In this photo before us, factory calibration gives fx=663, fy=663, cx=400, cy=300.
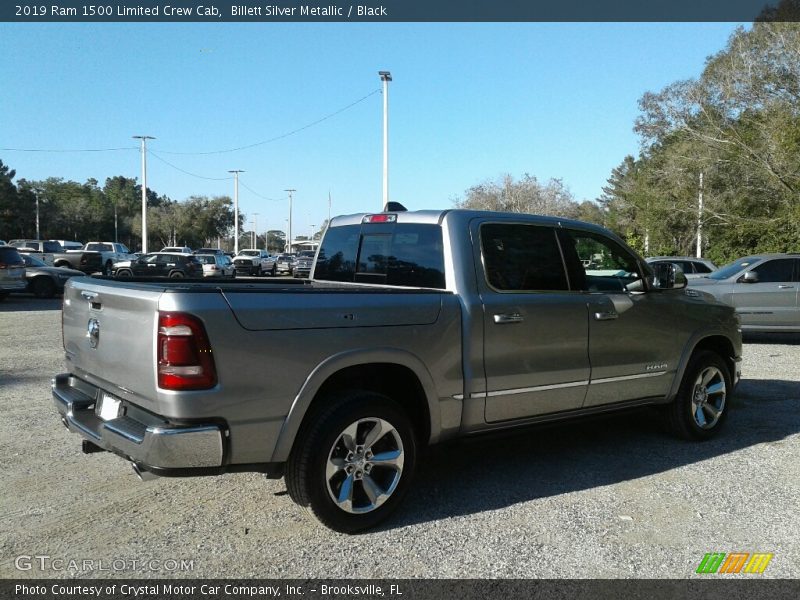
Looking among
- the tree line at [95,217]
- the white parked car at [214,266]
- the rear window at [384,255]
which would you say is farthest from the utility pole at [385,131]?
the tree line at [95,217]

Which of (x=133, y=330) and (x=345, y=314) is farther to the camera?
(x=345, y=314)

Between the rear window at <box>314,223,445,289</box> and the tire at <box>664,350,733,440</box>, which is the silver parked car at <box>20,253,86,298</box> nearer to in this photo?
the rear window at <box>314,223,445,289</box>

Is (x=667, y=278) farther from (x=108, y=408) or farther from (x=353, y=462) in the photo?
(x=108, y=408)

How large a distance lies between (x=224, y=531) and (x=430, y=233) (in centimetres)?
228

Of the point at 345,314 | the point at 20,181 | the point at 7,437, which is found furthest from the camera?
the point at 20,181

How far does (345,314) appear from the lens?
12.0ft

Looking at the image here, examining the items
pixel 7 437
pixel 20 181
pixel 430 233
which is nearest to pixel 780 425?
pixel 430 233

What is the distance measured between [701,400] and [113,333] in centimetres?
477

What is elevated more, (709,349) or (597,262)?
(597,262)

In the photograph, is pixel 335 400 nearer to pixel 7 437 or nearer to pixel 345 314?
pixel 345 314

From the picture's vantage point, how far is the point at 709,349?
5.96 m

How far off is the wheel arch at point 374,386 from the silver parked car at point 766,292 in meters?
9.55

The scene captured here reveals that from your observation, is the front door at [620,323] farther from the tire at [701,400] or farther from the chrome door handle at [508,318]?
the chrome door handle at [508,318]

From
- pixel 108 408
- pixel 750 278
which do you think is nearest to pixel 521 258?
pixel 108 408
